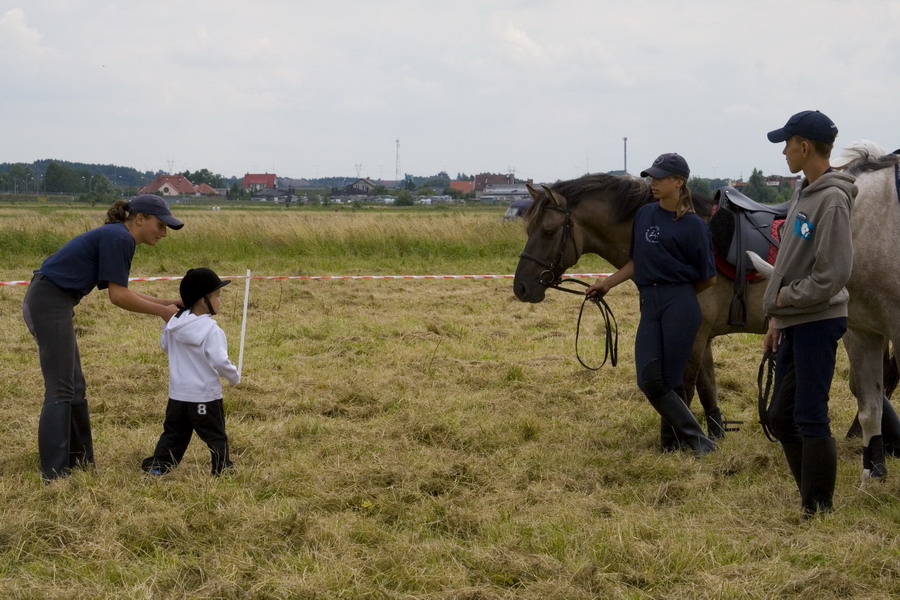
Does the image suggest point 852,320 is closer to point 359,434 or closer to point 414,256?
point 359,434

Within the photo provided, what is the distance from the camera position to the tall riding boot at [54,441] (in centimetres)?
493

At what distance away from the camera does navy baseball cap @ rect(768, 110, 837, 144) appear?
397 cm

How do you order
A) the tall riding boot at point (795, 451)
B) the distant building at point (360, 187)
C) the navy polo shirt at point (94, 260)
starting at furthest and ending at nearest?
the distant building at point (360, 187) < the navy polo shirt at point (94, 260) < the tall riding boot at point (795, 451)

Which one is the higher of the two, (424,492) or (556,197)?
(556,197)

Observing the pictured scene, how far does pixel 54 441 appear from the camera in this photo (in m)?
4.93

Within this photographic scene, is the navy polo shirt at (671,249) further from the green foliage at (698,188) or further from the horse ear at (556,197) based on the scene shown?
the horse ear at (556,197)

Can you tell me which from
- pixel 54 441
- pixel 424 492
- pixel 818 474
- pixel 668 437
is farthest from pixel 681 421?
pixel 54 441

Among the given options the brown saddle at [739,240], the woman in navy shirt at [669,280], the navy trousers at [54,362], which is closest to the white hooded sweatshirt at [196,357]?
the navy trousers at [54,362]

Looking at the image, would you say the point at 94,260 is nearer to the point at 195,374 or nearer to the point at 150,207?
the point at 150,207

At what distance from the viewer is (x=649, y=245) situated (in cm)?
524

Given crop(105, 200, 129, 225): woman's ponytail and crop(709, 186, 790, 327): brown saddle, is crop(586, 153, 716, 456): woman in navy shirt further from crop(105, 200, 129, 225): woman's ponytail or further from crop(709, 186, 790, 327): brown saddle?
crop(105, 200, 129, 225): woman's ponytail

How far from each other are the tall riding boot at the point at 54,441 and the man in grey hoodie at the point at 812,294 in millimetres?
Answer: 3694

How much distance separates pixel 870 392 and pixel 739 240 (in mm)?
1298

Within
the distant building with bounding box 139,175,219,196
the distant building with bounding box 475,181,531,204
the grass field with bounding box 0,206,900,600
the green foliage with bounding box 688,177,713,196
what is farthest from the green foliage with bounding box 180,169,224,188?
the grass field with bounding box 0,206,900,600
